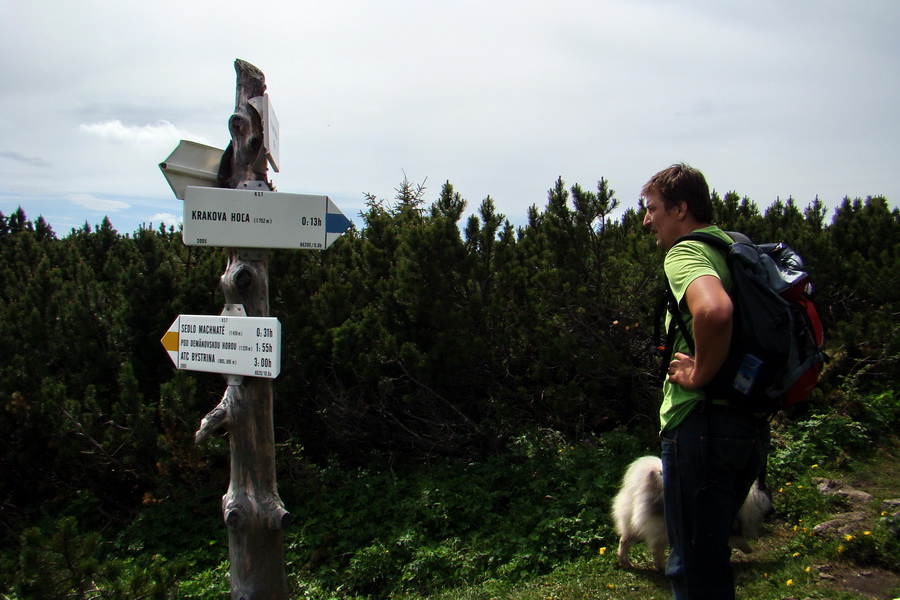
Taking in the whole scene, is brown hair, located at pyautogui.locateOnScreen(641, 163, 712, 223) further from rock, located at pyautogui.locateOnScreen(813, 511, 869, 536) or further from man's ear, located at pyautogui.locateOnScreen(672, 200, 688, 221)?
rock, located at pyautogui.locateOnScreen(813, 511, 869, 536)

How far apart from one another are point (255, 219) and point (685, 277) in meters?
2.13

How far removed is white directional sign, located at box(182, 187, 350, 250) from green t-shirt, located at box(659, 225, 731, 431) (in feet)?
5.89

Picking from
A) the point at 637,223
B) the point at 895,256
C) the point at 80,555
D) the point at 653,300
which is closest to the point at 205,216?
the point at 80,555

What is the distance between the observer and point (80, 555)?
3.20m

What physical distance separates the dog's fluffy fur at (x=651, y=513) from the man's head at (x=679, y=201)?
2082mm

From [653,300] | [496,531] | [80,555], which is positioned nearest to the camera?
[80,555]

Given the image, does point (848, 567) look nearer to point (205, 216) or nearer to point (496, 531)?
point (496, 531)

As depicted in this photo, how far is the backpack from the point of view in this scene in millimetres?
2207

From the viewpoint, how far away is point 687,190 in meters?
2.52

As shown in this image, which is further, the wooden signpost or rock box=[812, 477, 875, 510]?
rock box=[812, 477, 875, 510]

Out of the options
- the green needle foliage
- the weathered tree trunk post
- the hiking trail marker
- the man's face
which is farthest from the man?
the green needle foliage

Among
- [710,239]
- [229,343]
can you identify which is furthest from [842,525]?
[229,343]

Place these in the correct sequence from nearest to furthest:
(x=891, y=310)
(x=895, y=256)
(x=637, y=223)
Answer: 1. (x=891, y=310)
2. (x=895, y=256)
3. (x=637, y=223)

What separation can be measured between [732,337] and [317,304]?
4826mm
